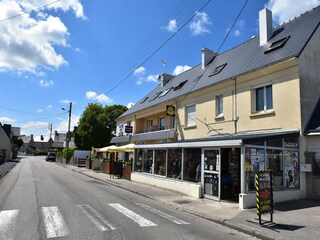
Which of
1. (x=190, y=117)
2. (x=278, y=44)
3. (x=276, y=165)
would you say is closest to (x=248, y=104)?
(x=278, y=44)

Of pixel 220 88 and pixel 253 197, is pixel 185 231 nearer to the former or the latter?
pixel 253 197

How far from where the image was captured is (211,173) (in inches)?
496

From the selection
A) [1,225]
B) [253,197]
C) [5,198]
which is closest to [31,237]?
[1,225]

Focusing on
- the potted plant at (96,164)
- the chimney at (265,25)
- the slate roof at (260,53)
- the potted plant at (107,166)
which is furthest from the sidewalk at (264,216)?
the potted plant at (96,164)

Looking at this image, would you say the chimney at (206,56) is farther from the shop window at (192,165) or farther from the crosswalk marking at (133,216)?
the crosswalk marking at (133,216)

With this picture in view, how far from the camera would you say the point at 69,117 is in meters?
43.1

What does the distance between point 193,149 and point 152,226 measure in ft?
22.8

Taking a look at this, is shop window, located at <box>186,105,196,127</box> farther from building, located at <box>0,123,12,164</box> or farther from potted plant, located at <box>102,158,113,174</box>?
building, located at <box>0,123,12,164</box>

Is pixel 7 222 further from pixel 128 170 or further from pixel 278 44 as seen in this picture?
pixel 278 44

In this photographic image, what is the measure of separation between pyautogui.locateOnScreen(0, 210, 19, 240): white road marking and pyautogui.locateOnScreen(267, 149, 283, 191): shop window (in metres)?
9.38

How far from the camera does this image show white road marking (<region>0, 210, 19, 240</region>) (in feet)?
20.8

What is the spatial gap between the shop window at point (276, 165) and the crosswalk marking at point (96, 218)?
23.5ft

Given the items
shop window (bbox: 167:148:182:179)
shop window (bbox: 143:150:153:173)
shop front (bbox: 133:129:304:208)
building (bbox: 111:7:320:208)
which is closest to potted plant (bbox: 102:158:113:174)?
building (bbox: 111:7:320:208)

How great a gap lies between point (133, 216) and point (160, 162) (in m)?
8.51
